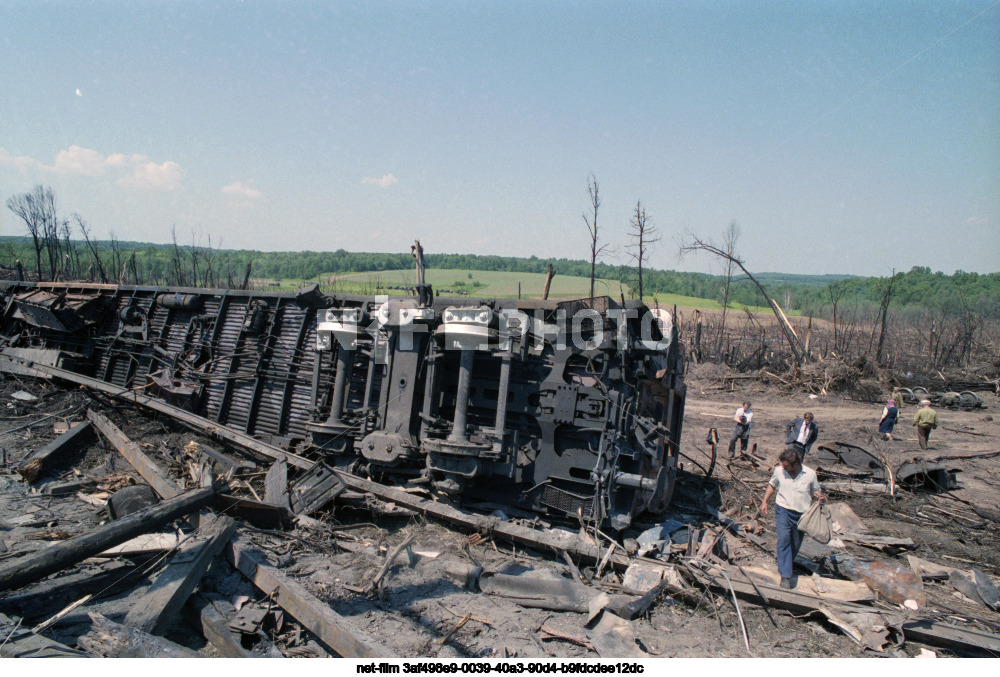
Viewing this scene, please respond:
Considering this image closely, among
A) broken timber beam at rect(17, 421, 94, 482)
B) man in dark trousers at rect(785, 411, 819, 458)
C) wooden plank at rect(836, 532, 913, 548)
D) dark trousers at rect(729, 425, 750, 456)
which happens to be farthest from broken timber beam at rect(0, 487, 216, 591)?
dark trousers at rect(729, 425, 750, 456)

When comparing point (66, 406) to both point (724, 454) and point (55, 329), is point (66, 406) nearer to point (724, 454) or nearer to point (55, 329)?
point (55, 329)

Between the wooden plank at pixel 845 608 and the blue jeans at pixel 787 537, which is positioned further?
the blue jeans at pixel 787 537

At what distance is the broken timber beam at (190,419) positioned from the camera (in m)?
8.67

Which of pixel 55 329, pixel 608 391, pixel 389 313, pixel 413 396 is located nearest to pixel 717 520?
pixel 608 391

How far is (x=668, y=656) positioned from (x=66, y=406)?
37.7 ft

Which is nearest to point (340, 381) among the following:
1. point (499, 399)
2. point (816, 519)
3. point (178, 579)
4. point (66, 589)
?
point (499, 399)

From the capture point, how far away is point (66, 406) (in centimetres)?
1066

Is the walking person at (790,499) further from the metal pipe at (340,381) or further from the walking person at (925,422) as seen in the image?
the walking person at (925,422)

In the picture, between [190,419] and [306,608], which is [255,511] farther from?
[190,419]

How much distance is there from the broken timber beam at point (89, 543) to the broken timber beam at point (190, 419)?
235cm

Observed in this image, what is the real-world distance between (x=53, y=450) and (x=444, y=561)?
6.46m

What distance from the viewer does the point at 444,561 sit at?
20.8 feet

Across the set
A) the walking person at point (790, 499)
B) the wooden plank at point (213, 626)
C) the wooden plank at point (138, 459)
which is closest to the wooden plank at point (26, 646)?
the wooden plank at point (213, 626)

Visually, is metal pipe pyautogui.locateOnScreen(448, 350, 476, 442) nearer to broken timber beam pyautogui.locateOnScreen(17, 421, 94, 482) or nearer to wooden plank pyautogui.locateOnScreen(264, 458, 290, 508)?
wooden plank pyautogui.locateOnScreen(264, 458, 290, 508)
